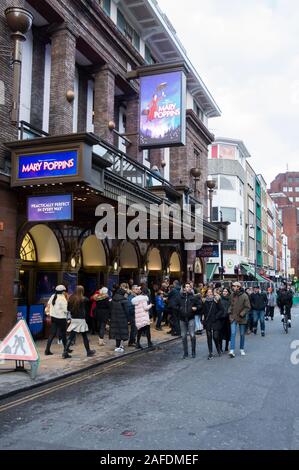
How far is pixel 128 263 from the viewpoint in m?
21.0

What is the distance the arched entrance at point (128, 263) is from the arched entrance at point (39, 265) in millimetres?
4991

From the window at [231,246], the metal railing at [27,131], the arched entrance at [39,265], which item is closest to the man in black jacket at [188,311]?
the arched entrance at [39,265]

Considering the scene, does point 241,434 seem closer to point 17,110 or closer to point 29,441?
point 29,441

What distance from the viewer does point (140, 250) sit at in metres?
21.7

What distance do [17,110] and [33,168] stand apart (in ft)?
6.09

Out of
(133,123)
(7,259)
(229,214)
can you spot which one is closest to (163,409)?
(7,259)

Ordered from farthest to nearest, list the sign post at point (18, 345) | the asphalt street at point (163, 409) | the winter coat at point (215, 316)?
the winter coat at point (215, 316)
the sign post at point (18, 345)
the asphalt street at point (163, 409)

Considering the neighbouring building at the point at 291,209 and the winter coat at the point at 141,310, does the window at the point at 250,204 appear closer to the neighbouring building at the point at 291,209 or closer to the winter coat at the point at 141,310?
the winter coat at the point at 141,310

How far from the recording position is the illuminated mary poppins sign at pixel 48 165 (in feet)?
36.6

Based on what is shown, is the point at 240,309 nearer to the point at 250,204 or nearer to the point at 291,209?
the point at 250,204

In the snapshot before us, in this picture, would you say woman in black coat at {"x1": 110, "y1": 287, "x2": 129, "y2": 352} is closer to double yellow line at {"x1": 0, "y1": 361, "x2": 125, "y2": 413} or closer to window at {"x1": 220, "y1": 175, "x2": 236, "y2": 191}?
double yellow line at {"x1": 0, "y1": 361, "x2": 125, "y2": 413}

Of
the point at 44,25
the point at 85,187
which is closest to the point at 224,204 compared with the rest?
the point at 44,25

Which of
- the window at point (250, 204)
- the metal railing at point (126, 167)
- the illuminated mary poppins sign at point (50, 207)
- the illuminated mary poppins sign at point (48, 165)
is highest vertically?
the window at point (250, 204)

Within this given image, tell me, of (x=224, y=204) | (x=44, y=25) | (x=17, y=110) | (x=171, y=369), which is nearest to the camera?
(x=171, y=369)
